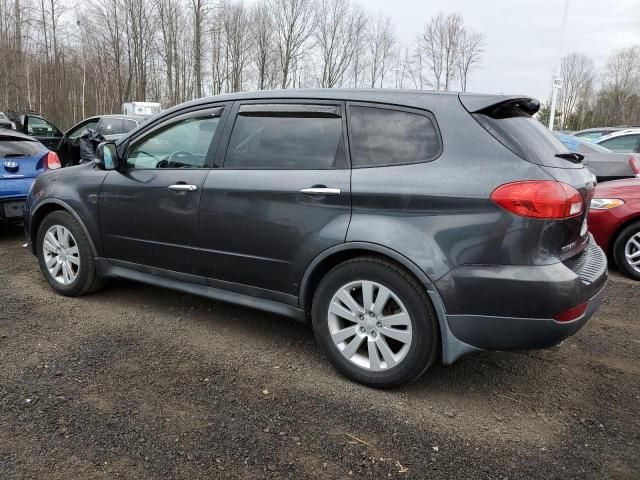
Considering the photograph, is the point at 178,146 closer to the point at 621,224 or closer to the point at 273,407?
the point at 273,407

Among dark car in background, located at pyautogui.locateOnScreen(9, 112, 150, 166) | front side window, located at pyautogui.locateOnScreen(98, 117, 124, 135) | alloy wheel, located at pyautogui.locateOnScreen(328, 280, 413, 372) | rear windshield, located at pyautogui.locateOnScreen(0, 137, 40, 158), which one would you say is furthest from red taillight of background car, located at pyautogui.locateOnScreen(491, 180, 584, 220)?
front side window, located at pyautogui.locateOnScreen(98, 117, 124, 135)

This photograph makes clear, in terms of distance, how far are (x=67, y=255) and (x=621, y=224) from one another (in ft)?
18.0

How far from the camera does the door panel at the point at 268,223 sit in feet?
9.62

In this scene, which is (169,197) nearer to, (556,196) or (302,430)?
(302,430)

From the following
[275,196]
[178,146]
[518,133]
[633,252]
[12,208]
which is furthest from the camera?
[12,208]

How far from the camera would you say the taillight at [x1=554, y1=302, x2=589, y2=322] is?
8.27 feet

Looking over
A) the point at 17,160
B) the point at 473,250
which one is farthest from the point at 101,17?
the point at 473,250

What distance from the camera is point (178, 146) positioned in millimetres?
3711

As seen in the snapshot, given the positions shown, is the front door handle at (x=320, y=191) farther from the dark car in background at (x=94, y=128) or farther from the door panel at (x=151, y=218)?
the dark car in background at (x=94, y=128)

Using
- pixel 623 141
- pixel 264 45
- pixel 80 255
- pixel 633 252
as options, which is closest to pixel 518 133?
pixel 80 255

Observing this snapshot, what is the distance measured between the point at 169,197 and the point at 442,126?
193cm

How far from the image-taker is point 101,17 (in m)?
33.9

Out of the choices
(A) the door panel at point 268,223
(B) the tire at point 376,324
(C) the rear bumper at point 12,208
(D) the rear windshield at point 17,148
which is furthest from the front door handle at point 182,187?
(D) the rear windshield at point 17,148

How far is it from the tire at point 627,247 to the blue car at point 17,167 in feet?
22.4
